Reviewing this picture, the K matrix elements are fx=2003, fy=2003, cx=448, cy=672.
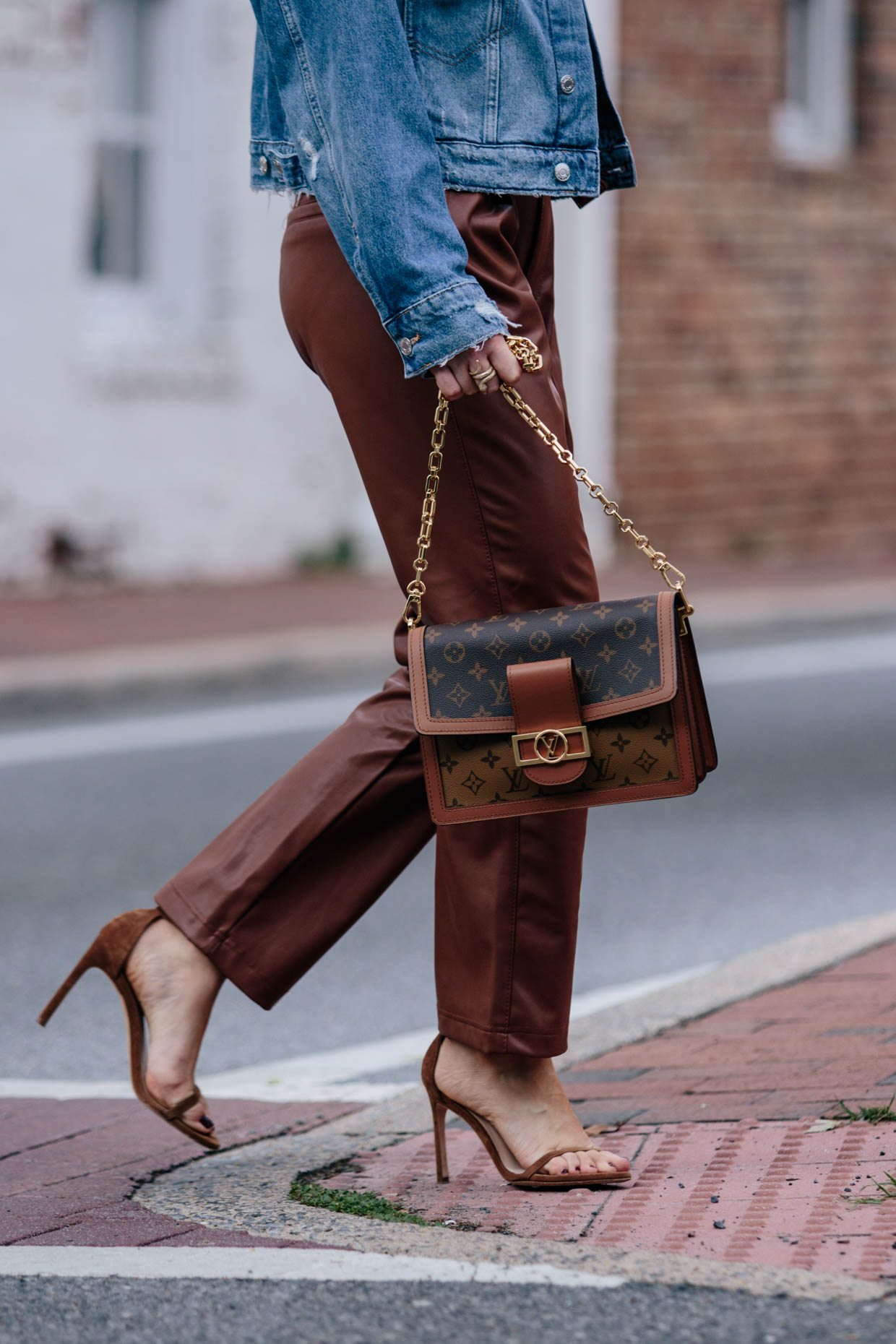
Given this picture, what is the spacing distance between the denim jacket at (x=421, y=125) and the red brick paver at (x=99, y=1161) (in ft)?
3.40

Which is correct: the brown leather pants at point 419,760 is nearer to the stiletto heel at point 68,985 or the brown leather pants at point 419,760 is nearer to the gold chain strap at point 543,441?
the gold chain strap at point 543,441

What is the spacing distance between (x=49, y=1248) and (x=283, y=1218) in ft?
0.89

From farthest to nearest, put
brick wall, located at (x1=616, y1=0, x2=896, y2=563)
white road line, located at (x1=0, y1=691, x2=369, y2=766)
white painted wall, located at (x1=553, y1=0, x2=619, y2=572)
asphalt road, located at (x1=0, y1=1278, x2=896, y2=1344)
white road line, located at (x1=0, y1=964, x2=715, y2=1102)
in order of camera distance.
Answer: brick wall, located at (x1=616, y1=0, x2=896, y2=563) → white painted wall, located at (x1=553, y1=0, x2=619, y2=572) → white road line, located at (x1=0, y1=691, x2=369, y2=766) → white road line, located at (x1=0, y1=964, x2=715, y2=1102) → asphalt road, located at (x1=0, y1=1278, x2=896, y2=1344)

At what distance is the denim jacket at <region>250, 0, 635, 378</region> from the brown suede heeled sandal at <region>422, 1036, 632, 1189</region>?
2.91 ft

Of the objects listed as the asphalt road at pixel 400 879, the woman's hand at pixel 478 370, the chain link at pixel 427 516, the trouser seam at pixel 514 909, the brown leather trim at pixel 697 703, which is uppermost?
the woman's hand at pixel 478 370

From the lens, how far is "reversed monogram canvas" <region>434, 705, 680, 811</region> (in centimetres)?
232

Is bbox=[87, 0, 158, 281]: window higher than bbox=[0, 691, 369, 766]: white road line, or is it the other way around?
bbox=[87, 0, 158, 281]: window

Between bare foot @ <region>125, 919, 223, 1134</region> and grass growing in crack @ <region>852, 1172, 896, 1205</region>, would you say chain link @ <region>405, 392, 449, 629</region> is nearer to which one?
bare foot @ <region>125, 919, 223, 1134</region>

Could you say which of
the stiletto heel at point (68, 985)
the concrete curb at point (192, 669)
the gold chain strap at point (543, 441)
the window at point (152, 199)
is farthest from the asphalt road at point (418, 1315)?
the window at point (152, 199)

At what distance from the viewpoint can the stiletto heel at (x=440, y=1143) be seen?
2.49 meters

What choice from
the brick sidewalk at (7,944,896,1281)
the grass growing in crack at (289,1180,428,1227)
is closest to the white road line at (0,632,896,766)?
the brick sidewalk at (7,944,896,1281)

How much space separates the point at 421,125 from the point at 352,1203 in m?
1.27

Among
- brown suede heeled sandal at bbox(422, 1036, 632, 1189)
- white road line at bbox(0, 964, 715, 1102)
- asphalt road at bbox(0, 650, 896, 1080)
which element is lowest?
asphalt road at bbox(0, 650, 896, 1080)

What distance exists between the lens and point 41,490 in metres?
10.3
